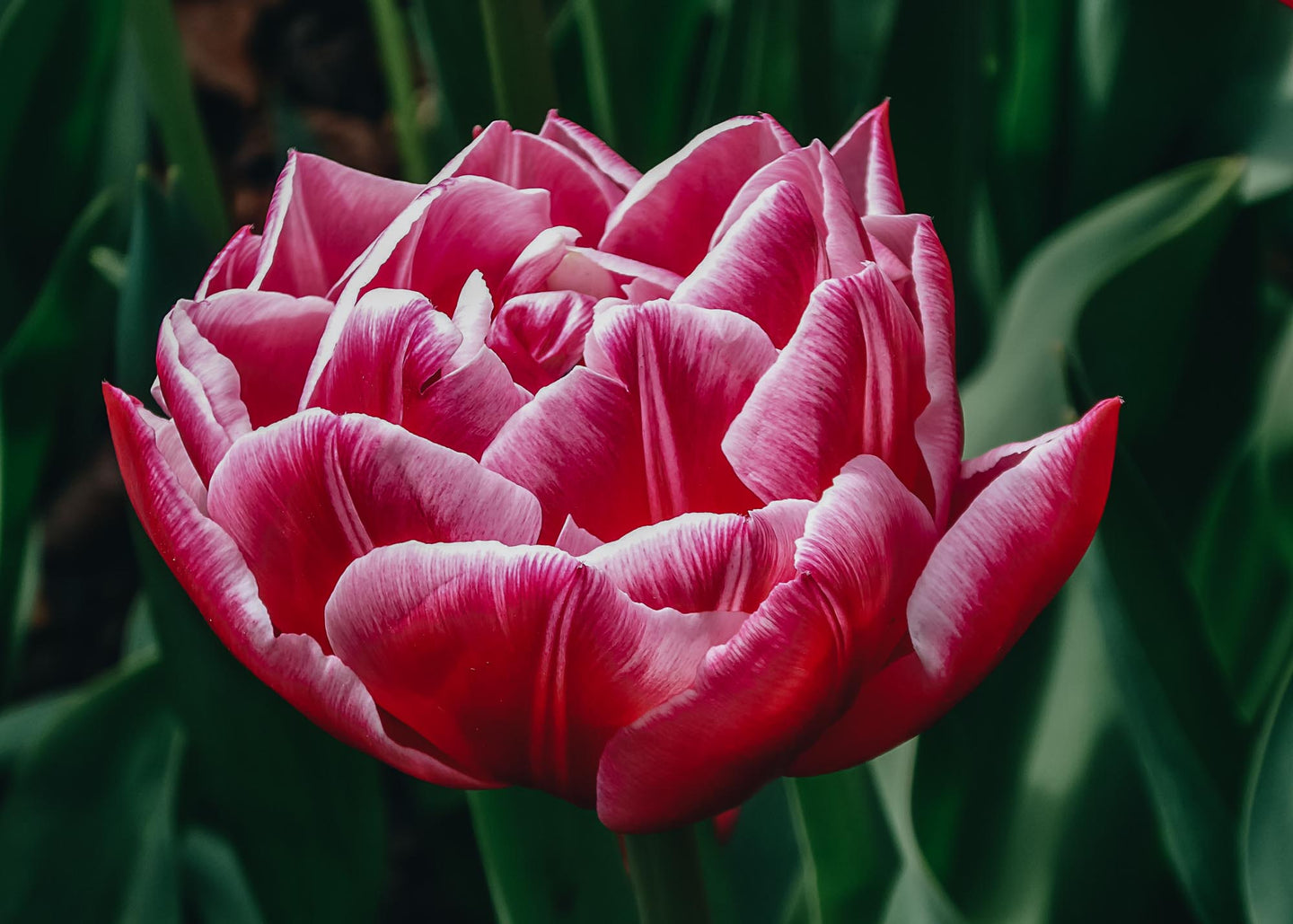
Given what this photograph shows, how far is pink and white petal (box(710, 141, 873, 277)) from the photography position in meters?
0.30

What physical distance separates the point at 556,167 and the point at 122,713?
15.0 inches

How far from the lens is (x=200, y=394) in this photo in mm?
296

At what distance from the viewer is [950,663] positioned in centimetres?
29

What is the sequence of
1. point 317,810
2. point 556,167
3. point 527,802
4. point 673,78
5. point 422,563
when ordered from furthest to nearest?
point 673,78 < point 317,810 < point 527,802 < point 556,167 < point 422,563

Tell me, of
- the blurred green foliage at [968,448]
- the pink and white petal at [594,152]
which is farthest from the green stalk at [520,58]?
the pink and white petal at [594,152]

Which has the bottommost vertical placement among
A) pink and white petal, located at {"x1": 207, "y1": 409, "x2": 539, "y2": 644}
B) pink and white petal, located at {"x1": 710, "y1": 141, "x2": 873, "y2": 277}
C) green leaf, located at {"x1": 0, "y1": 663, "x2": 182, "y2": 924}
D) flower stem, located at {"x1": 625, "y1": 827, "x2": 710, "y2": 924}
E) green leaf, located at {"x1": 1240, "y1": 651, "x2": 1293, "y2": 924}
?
green leaf, located at {"x1": 0, "y1": 663, "x2": 182, "y2": 924}

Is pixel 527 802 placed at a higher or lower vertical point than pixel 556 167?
lower

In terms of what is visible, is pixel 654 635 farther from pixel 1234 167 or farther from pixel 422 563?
pixel 1234 167

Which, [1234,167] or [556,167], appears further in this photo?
[1234,167]

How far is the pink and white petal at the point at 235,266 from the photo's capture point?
1.12ft

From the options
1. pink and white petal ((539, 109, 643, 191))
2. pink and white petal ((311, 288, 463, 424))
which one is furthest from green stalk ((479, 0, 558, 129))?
pink and white petal ((311, 288, 463, 424))

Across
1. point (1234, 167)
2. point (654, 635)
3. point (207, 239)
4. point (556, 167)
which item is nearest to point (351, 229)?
point (556, 167)

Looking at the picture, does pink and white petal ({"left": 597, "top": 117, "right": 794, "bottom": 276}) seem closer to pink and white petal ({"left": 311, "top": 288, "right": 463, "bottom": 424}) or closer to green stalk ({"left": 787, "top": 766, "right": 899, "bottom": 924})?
pink and white petal ({"left": 311, "top": 288, "right": 463, "bottom": 424})

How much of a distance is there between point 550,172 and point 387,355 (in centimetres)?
10
